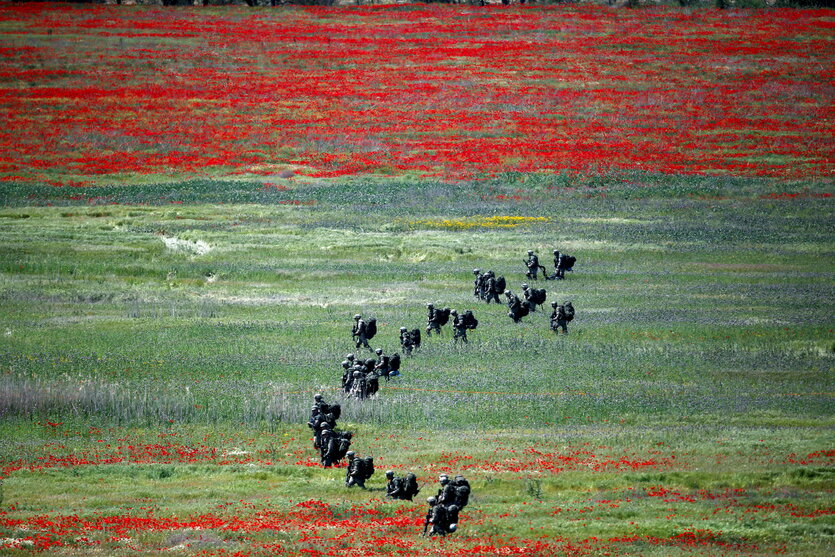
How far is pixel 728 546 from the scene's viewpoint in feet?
59.4

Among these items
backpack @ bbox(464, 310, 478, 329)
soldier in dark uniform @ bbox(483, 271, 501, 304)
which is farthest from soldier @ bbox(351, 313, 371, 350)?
soldier in dark uniform @ bbox(483, 271, 501, 304)

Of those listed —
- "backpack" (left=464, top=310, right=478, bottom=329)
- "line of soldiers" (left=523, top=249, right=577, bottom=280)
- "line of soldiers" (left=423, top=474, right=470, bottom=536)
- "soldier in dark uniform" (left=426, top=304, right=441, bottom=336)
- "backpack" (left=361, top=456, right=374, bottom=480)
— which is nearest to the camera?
"line of soldiers" (left=423, top=474, right=470, bottom=536)

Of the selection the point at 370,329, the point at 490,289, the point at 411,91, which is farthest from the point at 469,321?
the point at 411,91

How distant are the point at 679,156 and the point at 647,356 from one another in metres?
40.9

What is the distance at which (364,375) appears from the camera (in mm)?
28828

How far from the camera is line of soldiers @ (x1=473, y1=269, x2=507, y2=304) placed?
4153 centimetres

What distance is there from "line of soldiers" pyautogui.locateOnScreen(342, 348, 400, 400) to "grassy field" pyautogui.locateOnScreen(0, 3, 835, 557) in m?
0.69

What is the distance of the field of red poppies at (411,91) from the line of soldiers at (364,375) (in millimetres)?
39694

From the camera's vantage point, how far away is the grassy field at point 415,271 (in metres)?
21.0

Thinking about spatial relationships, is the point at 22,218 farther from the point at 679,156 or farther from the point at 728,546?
the point at 728,546

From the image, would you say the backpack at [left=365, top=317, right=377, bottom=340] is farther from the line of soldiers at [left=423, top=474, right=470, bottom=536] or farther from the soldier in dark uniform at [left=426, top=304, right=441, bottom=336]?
the line of soldiers at [left=423, top=474, right=470, bottom=536]

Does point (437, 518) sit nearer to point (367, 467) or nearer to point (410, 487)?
point (410, 487)

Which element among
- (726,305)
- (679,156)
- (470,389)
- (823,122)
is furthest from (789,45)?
(470,389)

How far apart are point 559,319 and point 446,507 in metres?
18.7
